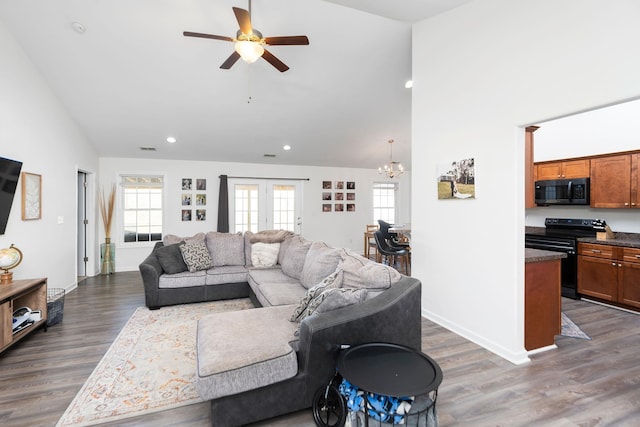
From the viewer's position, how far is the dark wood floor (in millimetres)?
1893

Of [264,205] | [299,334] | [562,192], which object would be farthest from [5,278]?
[562,192]

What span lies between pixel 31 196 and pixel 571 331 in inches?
249

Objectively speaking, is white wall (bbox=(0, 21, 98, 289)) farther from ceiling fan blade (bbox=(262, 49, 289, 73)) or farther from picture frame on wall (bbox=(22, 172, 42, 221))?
ceiling fan blade (bbox=(262, 49, 289, 73))

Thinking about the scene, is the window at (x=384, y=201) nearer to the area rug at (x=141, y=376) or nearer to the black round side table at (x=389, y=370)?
the area rug at (x=141, y=376)

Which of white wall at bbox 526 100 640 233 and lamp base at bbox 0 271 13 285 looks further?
white wall at bbox 526 100 640 233

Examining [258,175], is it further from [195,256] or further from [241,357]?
[241,357]

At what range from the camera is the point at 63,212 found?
4.47m

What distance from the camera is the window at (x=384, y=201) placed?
8.52 meters

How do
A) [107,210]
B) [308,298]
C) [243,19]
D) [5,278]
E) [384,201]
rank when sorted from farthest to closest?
[384,201], [107,210], [5,278], [243,19], [308,298]

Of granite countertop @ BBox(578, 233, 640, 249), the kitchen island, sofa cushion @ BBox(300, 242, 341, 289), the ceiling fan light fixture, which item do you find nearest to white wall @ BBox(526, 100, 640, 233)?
granite countertop @ BBox(578, 233, 640, 249)

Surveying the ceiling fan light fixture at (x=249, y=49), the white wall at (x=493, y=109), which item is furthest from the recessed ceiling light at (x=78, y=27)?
the white wall at (x=493, y=109)

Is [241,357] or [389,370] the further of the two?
[241,357]

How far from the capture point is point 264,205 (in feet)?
24.0

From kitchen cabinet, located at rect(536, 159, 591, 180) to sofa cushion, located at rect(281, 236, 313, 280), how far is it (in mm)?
4009
